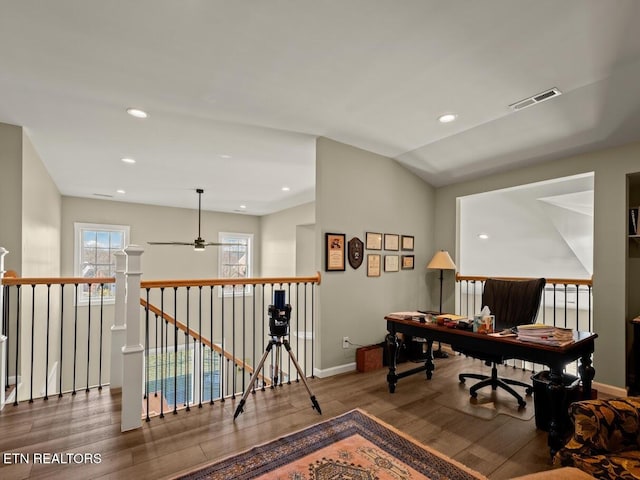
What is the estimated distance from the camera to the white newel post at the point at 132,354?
240 centimetres

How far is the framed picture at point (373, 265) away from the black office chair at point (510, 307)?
130 cm

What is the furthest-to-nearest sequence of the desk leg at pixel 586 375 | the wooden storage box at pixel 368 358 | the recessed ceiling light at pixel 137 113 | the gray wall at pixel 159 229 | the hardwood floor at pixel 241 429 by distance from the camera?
the gray wall at pixel 159 229
the wooden storage box at pixel 368 358
the recessed ceiling light at pixel 137 113
the desk leg at pixel 586 375
the hardwood floor at pixel 241 429

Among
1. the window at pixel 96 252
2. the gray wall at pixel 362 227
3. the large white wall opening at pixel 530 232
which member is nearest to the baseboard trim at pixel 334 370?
the gray wall at pixel 362 227

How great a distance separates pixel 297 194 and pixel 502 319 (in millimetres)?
4215

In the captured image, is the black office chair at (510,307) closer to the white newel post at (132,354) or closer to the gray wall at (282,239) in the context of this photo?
the white newel post at (132,354)

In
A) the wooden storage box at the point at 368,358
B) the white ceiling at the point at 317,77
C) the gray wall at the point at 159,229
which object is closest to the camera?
the white ceiling at the point at 317,77

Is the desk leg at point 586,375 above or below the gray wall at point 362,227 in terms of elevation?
below

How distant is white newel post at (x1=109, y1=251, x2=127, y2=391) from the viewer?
310cm

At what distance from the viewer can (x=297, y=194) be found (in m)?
6.34

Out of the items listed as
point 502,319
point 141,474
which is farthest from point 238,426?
point 502,319

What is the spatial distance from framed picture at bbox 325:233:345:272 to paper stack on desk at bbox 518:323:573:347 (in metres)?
1.91

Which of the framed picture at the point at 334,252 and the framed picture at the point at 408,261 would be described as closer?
the framed picture at the point at 334,252

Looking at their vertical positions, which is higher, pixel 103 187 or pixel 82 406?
pixel 103 187

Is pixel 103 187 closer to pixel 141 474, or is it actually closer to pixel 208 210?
pixel 208 210
